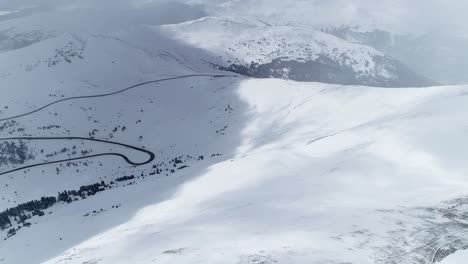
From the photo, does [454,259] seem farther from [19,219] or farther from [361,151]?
[19,219]

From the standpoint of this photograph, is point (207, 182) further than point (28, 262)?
Yes

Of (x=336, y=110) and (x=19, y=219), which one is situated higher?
(x=336, y=110)

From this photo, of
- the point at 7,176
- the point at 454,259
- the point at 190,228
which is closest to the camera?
the point at 454,259

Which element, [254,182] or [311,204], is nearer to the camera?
[311,204]

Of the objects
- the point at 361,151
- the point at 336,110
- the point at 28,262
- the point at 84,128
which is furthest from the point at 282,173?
the point at 84,128

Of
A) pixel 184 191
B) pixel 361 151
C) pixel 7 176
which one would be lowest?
pixel 7 176

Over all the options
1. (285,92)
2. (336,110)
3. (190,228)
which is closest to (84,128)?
(285,92)

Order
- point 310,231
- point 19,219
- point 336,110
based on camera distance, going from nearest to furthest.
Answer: point 310,231 → point 19,219 → point 336,110

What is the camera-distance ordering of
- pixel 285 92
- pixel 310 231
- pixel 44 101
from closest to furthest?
pixel 310 231, pixel 285 92, pixel 44 101

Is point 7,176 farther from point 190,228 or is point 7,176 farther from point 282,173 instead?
point 190,228
